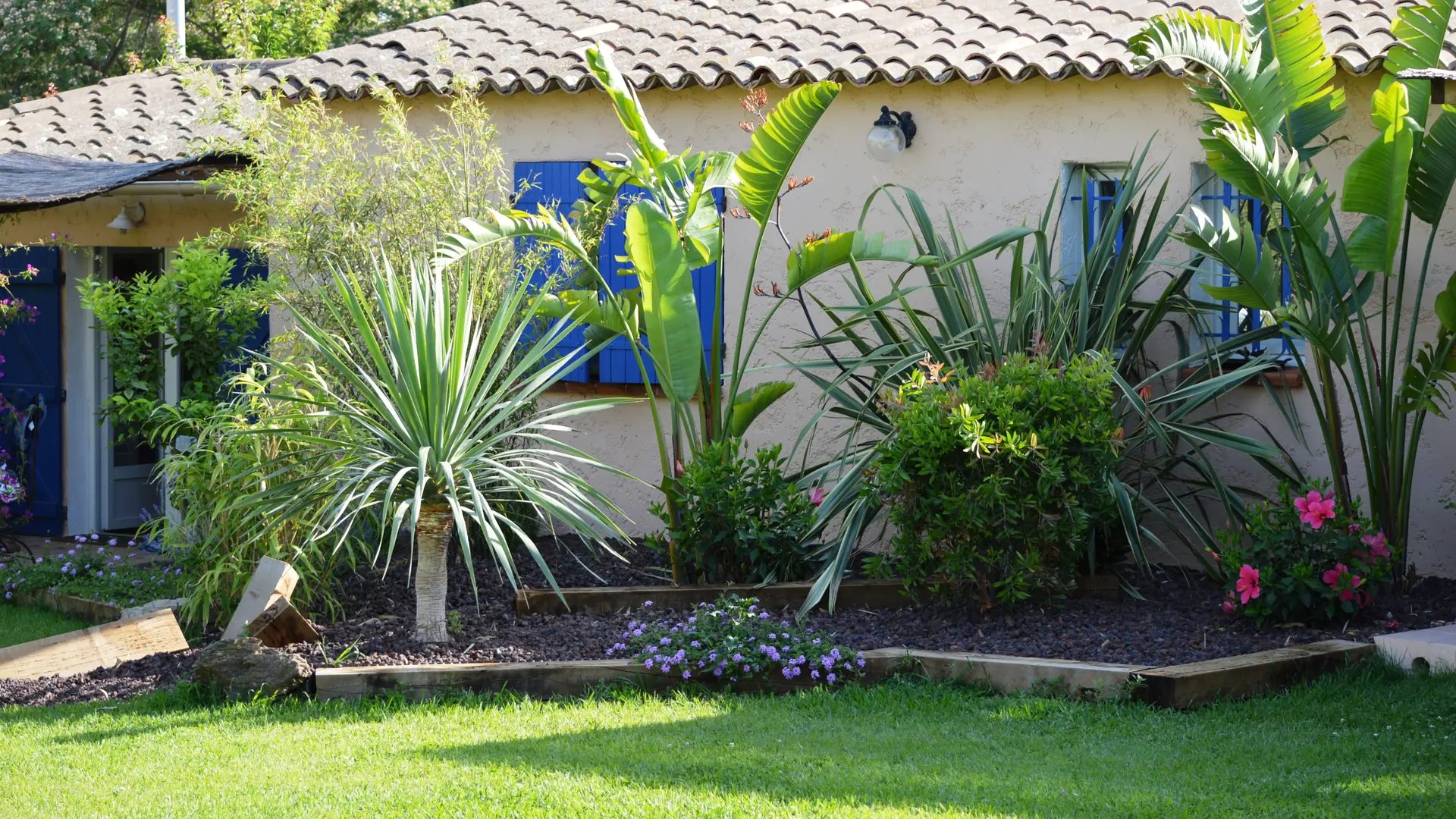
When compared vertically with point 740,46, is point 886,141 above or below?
below

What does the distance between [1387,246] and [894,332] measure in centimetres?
245

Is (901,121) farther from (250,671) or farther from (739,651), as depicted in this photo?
(250,671)

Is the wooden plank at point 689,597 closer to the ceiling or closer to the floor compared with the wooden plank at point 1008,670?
closer to the ceiling

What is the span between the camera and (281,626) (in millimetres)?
6164

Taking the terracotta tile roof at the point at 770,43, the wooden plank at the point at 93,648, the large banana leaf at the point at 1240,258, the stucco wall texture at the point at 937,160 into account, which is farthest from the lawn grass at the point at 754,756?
the terracotta tile roof at the point at 770,43

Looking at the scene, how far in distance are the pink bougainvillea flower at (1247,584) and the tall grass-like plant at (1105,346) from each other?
1.50 feet

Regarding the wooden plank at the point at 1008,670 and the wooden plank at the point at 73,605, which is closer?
the wooden plank at the point at 1008,670

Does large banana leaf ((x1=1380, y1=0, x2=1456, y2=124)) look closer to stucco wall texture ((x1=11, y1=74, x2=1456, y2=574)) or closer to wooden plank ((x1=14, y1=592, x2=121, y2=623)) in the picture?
stucco wall texture ((x1=11, y1=74, x2=1456, y2=574))

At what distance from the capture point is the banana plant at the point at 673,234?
21.9 feet

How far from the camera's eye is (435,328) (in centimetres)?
603

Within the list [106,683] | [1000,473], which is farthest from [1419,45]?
[106,683]

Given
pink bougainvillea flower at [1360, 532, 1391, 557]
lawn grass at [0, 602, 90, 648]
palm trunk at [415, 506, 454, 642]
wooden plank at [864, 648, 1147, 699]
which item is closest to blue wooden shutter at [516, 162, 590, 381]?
palm trunk at [415, 506, 454, 642]

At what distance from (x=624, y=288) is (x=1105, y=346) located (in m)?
3.23

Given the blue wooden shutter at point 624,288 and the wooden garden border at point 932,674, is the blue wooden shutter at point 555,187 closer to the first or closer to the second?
the blue wooden shutter at point 624,288
